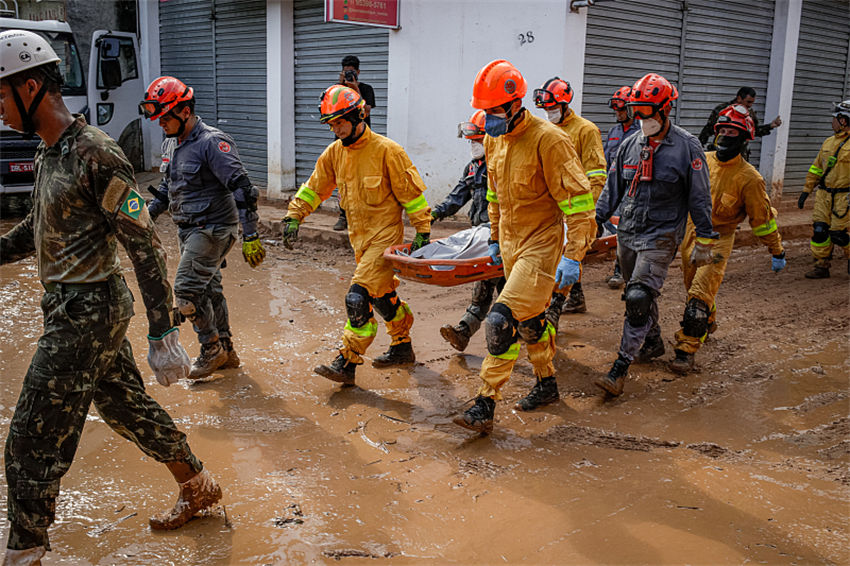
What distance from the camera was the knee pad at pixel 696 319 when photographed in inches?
225

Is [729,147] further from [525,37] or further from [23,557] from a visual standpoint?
[23,557]

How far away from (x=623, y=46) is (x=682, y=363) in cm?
706

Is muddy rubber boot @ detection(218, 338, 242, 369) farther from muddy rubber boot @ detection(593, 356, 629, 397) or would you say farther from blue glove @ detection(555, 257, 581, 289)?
muddy rubber boot @ detection(593, 356, 629, 397)

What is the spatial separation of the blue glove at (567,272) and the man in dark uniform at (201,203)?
2.20m

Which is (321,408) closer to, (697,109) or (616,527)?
(616,527)

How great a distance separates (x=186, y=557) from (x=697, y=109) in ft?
39.7

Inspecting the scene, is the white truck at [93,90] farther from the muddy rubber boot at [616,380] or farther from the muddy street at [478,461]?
the muddy rubber boot at [616,380]

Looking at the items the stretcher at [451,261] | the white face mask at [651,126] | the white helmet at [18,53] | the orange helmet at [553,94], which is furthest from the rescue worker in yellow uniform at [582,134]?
the white helmet at [18,53]

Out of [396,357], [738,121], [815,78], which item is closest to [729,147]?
[738,121]

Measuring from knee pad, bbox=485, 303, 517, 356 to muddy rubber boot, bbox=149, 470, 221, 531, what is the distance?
1.81 meters

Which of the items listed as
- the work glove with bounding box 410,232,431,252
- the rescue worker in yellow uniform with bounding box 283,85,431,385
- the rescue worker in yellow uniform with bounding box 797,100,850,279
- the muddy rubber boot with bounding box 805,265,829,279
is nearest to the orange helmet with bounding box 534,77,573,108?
the rescue worker in yellow uniform with bounding box 283,85,431,385

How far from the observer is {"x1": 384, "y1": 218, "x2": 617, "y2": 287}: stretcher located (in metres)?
4.74

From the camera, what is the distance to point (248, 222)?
5.38 m

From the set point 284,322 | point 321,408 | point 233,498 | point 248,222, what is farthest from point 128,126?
point 233,498
